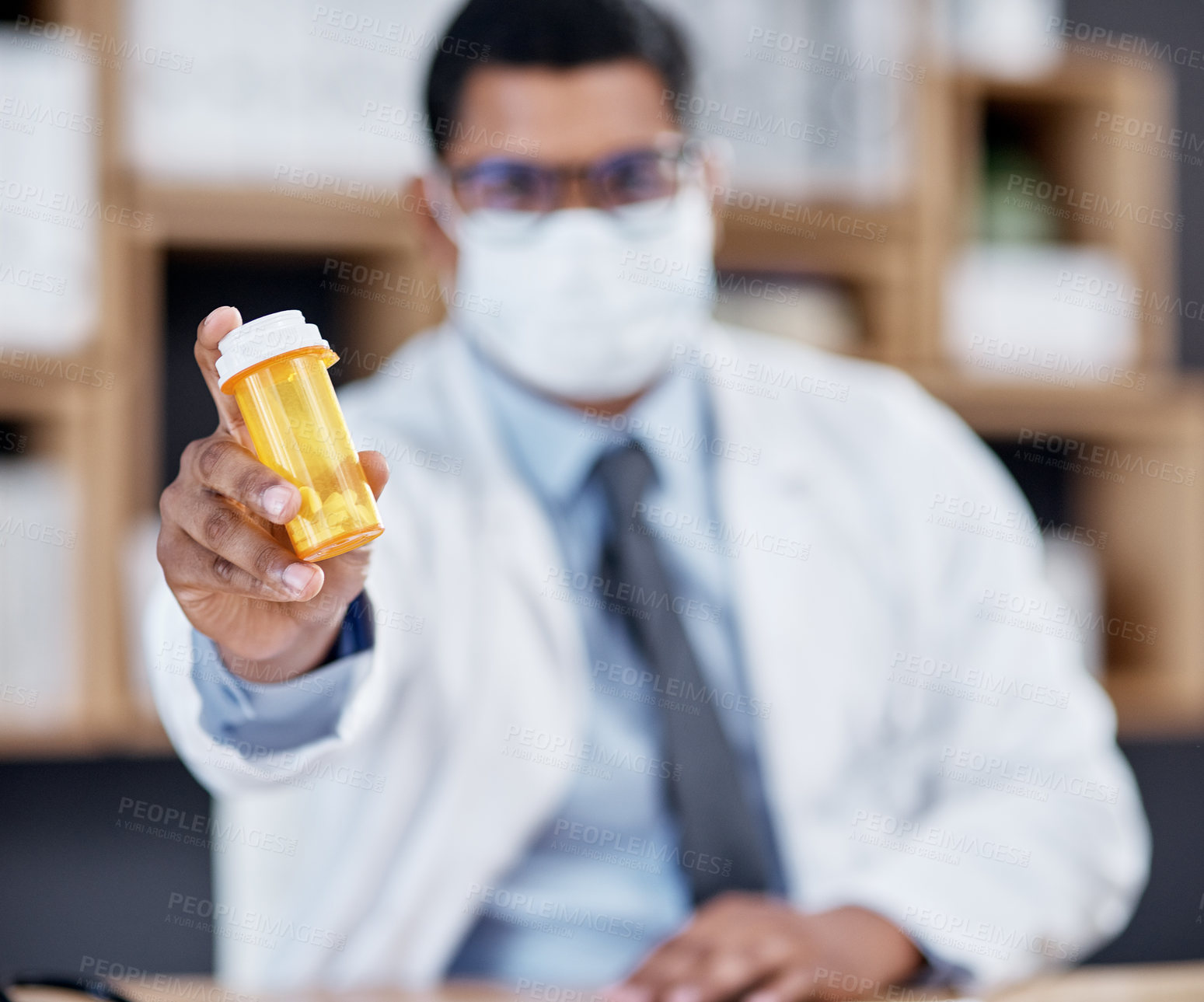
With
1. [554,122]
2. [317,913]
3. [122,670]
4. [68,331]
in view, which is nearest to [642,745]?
[317,913]

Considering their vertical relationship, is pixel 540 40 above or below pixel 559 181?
above

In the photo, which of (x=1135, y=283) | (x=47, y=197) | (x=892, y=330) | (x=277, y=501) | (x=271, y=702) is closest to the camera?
(x=277, y=501)

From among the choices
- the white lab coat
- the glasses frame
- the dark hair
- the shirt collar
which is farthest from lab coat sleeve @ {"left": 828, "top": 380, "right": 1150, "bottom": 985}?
the dark hair

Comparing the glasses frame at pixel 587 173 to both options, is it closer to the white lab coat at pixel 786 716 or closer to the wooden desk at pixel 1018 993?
the white lab coat at pixel 786 716

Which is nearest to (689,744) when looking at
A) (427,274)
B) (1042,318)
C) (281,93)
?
(427,274)

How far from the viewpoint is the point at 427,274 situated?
1.66 meters

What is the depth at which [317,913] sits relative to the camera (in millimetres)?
1112

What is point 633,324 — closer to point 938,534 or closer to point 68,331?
point 938,534

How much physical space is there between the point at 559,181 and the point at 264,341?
2.02 ft

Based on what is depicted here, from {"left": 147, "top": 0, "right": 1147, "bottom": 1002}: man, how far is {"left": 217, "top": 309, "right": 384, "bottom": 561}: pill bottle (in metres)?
0.34

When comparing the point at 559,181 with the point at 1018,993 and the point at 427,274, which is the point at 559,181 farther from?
A: the point at 1018,993

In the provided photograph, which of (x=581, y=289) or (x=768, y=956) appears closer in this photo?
(x=768, y=956)

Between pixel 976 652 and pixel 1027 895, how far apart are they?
Answer: 0.90 feet

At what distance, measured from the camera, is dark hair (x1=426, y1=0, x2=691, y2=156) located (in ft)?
3.77
